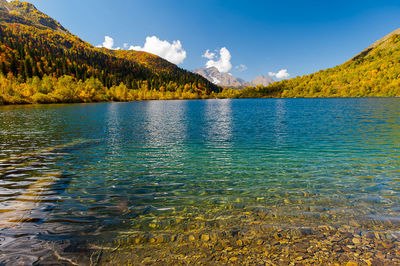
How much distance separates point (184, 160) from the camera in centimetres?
1839

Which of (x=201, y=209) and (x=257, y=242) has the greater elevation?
(x=257, y=242)

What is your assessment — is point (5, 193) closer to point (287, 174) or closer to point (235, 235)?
point (235, 235)

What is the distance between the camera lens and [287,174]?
14102 mm

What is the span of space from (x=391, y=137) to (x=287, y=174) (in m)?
22.9

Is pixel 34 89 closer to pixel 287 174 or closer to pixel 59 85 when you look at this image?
pixel 59 85

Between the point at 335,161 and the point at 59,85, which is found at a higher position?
the point at 59,85

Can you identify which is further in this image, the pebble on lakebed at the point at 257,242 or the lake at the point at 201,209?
the lake at the point at 201,209

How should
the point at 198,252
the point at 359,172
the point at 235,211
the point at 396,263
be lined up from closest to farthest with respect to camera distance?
the point at 396,263, the point at 198,252, the point at 235,211, the point at 359,172

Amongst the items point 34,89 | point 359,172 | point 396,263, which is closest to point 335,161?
point 359,172

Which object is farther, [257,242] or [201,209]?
[201,209]

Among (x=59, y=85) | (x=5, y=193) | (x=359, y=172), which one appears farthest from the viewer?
(x=59, y=85)

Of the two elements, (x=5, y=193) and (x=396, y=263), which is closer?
(x=396, y=263)

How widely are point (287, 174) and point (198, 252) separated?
9.98 metres

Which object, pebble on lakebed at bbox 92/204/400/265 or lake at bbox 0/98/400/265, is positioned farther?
lake at bbox 0/98/400/265
